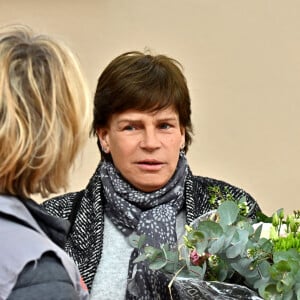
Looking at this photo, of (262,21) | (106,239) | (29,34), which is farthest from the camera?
(262,21)

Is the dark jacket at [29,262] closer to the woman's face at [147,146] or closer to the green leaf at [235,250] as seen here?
the green leaf at [235,250]

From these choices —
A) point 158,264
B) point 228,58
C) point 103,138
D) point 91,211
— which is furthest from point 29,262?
point 228,58

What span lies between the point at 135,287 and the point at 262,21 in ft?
4.68

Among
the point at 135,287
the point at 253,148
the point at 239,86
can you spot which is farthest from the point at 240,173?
the point at 135,287

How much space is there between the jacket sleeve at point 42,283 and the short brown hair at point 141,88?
3.48 feet

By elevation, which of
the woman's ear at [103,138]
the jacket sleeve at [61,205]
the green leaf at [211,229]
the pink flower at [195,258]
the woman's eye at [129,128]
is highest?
the woman's eye at [129,128]

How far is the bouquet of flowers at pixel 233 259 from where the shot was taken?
1547 millimetres

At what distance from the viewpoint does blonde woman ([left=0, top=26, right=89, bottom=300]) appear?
1.19 meters

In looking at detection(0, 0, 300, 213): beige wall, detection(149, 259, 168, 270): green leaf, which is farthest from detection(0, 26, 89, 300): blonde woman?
detection(0, 0, 300, 213): beige wall

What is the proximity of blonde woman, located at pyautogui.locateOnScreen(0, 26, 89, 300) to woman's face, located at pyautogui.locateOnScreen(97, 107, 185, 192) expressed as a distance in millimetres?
900

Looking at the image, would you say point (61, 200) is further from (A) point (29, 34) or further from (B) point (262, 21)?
(B) point (262, 21)

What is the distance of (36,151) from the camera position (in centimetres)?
126

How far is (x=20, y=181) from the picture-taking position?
1.28 m

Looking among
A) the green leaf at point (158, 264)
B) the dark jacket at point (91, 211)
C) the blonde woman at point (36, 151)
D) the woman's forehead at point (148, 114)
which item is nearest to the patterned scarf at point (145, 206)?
the dark jacket at point (91, 211)
